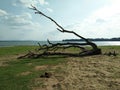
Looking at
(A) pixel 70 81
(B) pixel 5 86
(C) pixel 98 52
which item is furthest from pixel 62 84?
(C) pixel 98 52

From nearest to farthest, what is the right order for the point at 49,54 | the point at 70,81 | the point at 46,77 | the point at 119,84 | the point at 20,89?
the point at 20,89 < the point at 119,84 < the point at 70,81 < the point at 46,77 < the point at 49,54

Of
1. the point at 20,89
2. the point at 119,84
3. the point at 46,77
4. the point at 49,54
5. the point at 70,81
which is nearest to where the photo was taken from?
the point at 20,89

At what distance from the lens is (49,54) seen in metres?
24.4

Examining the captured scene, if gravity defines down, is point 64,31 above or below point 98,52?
above

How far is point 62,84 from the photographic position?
1051 cm

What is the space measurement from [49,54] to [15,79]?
12.7 meters

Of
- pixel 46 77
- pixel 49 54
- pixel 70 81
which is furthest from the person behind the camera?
pixel 49 54

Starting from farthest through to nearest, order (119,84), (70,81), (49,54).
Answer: (49,54)
(70,81)
(119,84)

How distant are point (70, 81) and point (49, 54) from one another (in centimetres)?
1345

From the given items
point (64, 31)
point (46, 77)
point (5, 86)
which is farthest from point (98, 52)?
point (5, 86)

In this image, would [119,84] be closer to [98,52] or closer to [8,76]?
[8,76]

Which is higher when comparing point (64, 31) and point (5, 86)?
point (64, 31)

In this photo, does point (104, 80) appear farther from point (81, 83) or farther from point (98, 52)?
point (98, 52)

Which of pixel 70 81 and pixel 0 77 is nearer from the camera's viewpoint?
pixel 70 81
